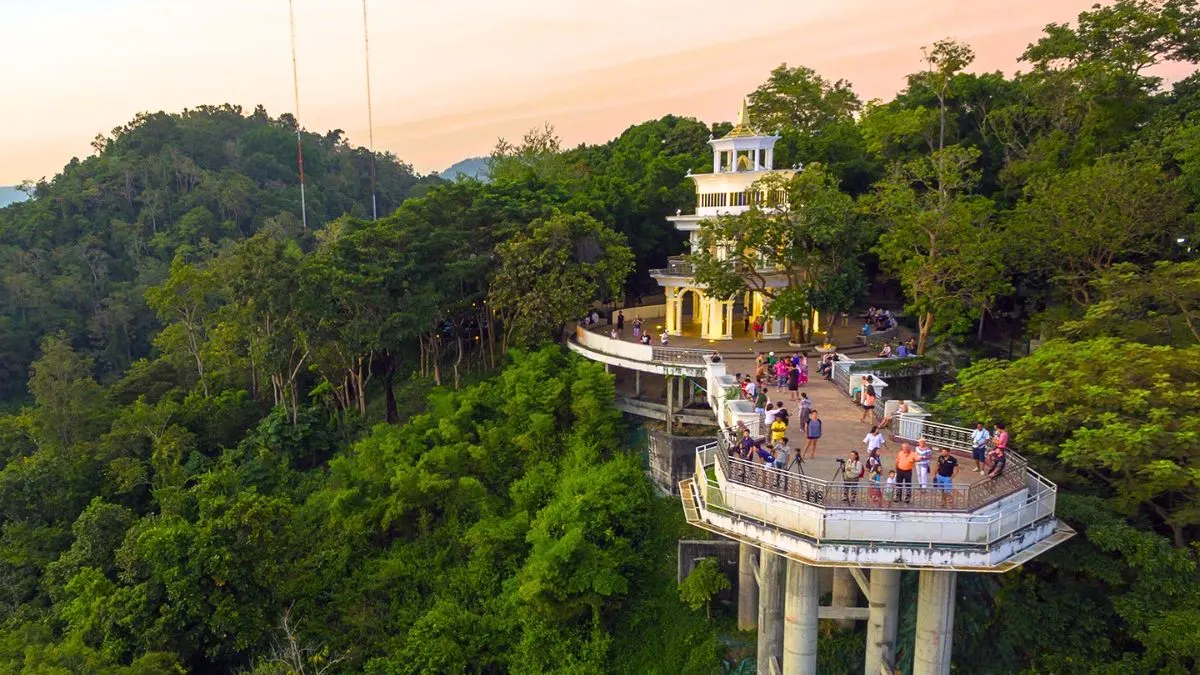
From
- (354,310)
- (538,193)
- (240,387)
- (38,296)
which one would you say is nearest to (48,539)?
(240,387)

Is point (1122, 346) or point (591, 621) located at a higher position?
point (1122, 346)

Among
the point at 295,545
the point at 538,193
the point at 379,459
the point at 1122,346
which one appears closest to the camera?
the point at 1122,346

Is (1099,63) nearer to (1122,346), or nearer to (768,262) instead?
(768,262)

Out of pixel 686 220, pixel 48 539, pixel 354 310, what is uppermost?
pixel 686 220

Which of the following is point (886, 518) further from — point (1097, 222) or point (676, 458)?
point (1097, 222)

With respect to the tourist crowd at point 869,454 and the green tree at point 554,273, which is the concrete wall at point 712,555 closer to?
the tourist crowd at point 869,454

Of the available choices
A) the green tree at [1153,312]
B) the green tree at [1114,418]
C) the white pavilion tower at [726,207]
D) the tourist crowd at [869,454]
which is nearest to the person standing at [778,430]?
the tourist crowd at [869,454]

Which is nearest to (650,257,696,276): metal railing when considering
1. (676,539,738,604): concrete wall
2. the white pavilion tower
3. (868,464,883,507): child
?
the white pavilion tower
